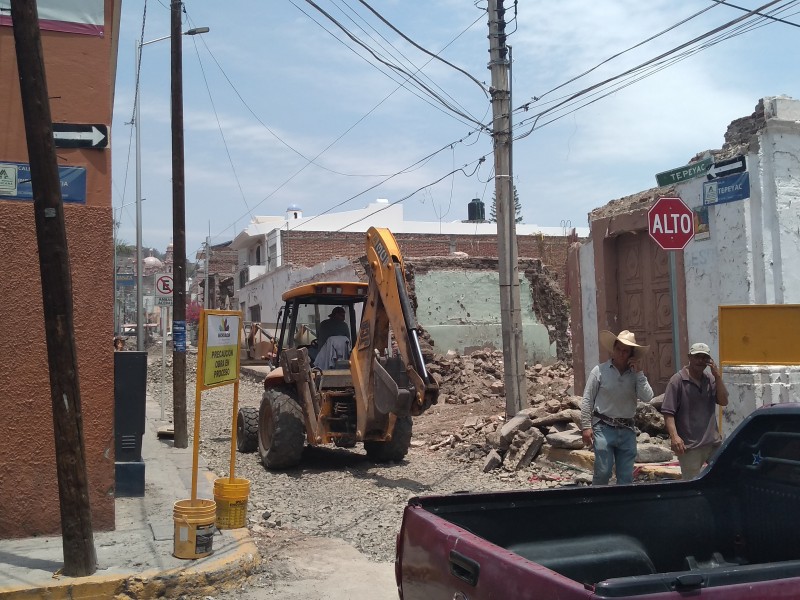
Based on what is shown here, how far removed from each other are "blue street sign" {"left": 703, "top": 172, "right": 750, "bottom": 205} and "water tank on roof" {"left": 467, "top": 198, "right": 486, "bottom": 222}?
133 feet

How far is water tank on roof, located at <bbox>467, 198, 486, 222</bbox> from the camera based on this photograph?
5247 centimetres

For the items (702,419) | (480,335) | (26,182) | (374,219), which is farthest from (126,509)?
(374,219)

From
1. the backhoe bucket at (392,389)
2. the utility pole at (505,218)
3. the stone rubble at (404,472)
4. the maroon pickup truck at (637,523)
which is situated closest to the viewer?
the maroon pickup truck at (637,523)

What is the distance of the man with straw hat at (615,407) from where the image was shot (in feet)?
24.7

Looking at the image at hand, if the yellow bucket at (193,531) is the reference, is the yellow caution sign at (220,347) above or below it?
above

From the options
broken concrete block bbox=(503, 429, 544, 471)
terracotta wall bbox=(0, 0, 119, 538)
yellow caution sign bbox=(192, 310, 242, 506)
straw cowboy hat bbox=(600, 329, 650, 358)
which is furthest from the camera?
broken concrete block bbox=(503, 429, 544, 471)

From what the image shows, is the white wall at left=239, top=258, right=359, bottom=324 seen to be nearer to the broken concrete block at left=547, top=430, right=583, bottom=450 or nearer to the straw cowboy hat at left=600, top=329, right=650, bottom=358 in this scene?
the broken concrete block at left=547, top=430, right=583, bottom=450

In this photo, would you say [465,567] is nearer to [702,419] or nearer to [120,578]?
[120,578]

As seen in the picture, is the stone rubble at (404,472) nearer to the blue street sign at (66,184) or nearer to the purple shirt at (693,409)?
the purple shirt at (693,409)

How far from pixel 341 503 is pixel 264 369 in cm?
2526

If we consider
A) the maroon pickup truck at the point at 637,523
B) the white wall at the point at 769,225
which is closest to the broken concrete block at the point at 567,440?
the white wall at the point at 769,225

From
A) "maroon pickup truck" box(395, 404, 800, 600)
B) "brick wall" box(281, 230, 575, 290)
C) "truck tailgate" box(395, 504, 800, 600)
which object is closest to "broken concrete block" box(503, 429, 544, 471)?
"maroon pickup truck" box(395, 404, 800, 600)

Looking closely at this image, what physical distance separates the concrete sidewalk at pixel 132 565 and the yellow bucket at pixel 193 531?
0.23 ft

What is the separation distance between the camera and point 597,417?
763 cm
